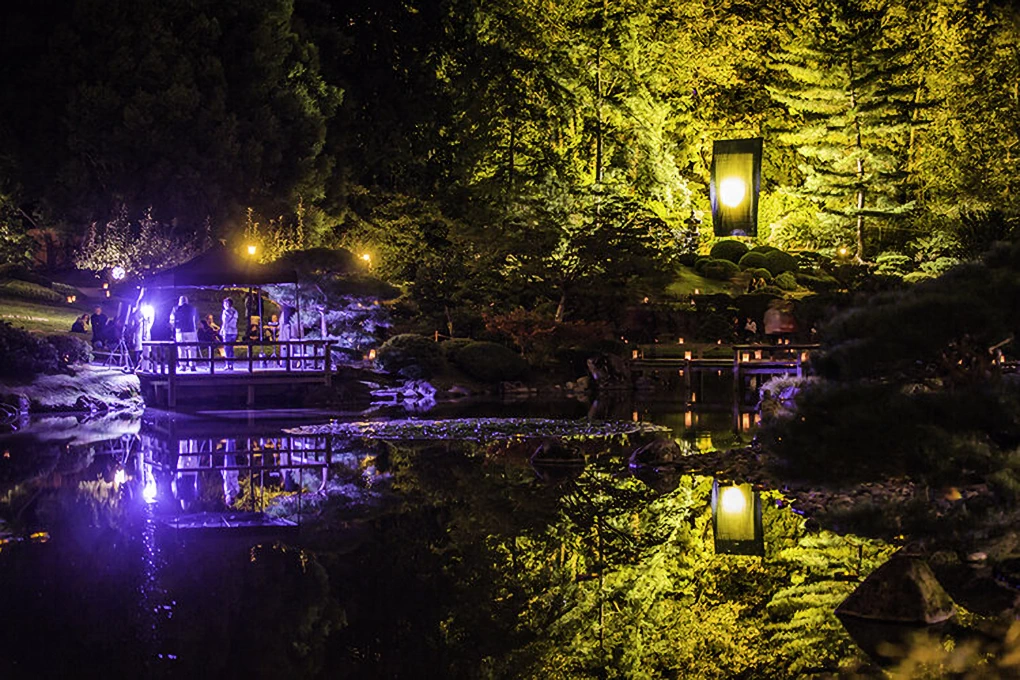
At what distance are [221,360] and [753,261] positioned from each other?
1798 centimetres

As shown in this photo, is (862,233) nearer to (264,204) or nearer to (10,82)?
(264,204)

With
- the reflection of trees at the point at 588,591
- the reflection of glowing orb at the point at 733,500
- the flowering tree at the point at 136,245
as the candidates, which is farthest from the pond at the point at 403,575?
the flowering tree at the point at 136,245

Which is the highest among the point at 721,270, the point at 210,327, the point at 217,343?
the point at 721,270

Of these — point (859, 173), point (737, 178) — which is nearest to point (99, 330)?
point (737, 178)

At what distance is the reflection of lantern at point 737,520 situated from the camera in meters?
9.48

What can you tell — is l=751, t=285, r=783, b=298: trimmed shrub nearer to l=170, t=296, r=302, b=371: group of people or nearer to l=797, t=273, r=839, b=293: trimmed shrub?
l=797, t=273, r=839, b=293: trimmed shrub

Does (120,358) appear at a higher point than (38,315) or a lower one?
lower

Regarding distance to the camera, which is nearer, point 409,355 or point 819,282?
point 409,355

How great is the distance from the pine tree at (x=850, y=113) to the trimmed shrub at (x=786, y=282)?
255 centimetres

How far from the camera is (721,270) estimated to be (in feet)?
114

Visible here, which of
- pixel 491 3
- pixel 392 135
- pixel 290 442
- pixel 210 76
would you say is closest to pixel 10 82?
pixel 210 76

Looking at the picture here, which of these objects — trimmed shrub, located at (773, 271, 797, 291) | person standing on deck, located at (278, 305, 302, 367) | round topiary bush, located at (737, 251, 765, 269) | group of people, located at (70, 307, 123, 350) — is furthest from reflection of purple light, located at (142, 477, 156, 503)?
round topiary bush, located at (737, 251, 765, 269)

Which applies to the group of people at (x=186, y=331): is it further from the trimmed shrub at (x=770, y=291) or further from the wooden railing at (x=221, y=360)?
the trimmed shrub at (x=770, y=291)

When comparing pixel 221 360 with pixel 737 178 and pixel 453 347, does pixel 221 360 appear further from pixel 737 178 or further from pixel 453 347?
pixel 737 178
